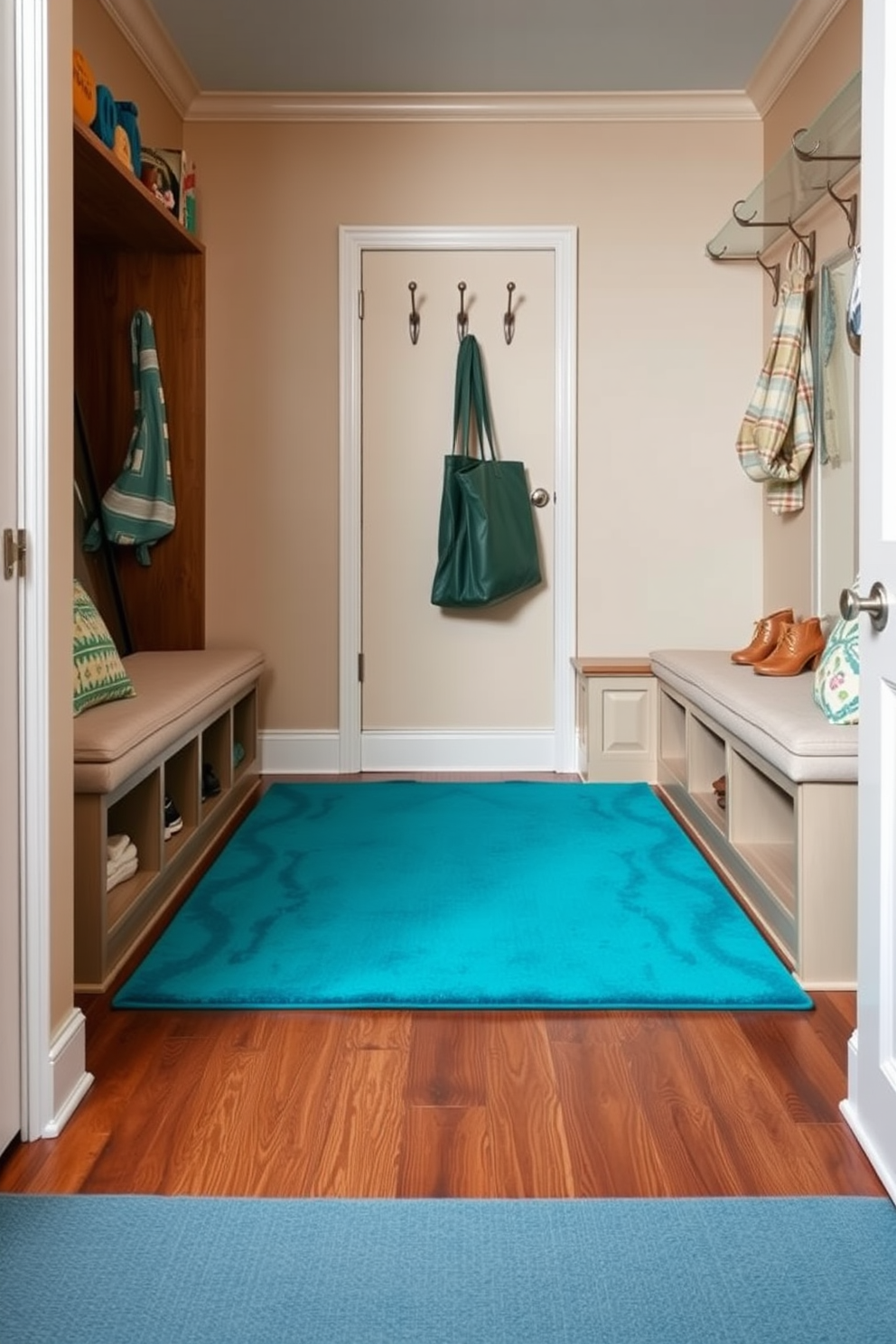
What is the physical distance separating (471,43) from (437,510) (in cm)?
161

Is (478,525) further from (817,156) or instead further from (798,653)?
(817,156)

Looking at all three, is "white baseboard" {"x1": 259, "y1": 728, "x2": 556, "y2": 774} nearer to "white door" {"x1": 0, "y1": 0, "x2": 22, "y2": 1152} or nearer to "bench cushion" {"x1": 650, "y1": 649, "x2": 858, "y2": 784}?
"bench cushion" {"x1": 650, "y1": 649, "x2": 858, "y2": 784}

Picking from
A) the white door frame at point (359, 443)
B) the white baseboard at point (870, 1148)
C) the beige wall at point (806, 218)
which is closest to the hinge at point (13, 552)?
the white baseboard at point (870, 1148)

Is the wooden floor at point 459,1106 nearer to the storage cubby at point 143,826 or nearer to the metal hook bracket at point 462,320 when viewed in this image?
the storage cubby at point 143,826

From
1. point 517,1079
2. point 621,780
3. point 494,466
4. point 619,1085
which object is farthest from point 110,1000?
point 494,466

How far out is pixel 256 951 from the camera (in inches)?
96.9

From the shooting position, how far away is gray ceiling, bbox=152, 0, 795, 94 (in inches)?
147

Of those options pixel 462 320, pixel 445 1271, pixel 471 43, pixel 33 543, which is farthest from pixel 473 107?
pixel 445 1271

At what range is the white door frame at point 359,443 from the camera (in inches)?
177

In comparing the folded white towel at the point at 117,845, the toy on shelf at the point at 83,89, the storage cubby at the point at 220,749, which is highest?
the toy on shelf at the point at 83,89

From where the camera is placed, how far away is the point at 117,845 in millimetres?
2627

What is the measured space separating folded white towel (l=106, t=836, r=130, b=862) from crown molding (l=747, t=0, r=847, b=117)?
312 centimetres

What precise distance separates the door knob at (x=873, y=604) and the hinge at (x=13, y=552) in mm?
1145

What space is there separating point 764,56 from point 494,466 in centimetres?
168
